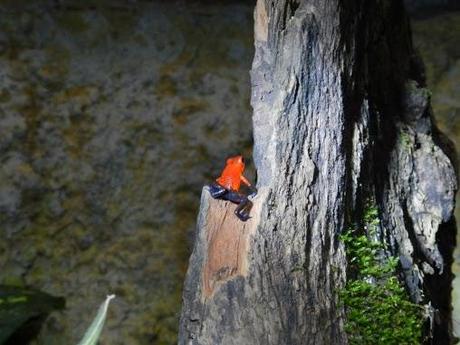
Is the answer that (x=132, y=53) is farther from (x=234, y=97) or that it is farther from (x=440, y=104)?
(x=440, y=104)

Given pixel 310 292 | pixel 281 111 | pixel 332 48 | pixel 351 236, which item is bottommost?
pixel 310 292

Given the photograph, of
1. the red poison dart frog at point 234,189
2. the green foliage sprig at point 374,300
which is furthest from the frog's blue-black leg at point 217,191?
the green foliage sprig at point 374,300

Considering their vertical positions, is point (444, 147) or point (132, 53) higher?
point (132, 53)

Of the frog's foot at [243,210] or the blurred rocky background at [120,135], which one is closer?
the frog's foot at [243,210]

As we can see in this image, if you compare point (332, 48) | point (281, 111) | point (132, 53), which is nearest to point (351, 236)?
point (281, 111)

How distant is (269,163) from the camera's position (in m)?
1.14

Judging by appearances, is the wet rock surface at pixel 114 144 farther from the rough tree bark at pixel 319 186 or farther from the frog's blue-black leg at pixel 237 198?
the frog's blue-black leg at pixel 237 198

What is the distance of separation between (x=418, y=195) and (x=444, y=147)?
0.28 metres

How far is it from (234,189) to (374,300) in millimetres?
347

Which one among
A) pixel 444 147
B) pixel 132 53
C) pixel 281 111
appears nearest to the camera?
pixel 281 111

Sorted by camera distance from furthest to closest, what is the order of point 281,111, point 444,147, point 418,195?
point 444,147, point 418,195, point 281,111

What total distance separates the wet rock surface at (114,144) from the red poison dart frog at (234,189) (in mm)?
1154

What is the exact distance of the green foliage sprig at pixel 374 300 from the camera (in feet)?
3.55

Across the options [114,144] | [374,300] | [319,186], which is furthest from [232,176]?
[114,144]
